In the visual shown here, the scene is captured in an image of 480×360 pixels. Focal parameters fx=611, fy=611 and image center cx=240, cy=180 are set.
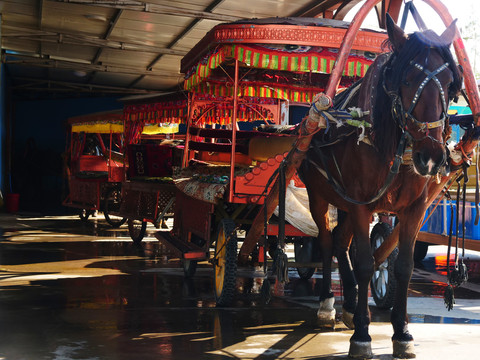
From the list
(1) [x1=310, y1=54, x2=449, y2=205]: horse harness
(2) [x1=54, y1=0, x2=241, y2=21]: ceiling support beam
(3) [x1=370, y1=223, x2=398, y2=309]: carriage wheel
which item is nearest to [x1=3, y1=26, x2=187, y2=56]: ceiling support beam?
(2) [x1=54, y1=0, x2=241, y2=21]: ceiling support beam

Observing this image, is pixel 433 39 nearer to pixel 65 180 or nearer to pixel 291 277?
pixel 291 277

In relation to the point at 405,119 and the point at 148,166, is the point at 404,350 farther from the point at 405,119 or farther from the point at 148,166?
the point at 148,166

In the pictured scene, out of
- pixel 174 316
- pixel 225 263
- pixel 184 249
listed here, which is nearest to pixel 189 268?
pixel 184 249

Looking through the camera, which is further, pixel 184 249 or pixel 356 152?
pixel 184 249

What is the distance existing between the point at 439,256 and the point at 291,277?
411 centimetres

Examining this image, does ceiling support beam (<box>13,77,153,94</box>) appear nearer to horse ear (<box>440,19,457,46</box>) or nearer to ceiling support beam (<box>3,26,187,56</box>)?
ceiling support beam (<box>3,26,187,56</box>)

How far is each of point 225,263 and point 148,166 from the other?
637 cm

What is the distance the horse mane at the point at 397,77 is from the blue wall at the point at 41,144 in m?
22.1

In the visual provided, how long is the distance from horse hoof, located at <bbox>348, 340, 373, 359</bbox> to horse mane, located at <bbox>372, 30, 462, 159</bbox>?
1.29 metres

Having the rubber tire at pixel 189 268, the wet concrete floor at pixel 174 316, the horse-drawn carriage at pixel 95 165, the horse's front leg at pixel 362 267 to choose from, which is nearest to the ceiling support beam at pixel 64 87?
the horse-drawn carriage at pixel 95 165

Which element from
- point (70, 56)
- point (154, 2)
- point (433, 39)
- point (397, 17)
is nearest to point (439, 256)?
point (397, 17)

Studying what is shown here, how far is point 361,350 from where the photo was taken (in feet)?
13.7

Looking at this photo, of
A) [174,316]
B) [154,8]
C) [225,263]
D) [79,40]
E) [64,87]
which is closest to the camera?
[174,316]

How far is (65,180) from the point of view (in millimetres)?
18906
